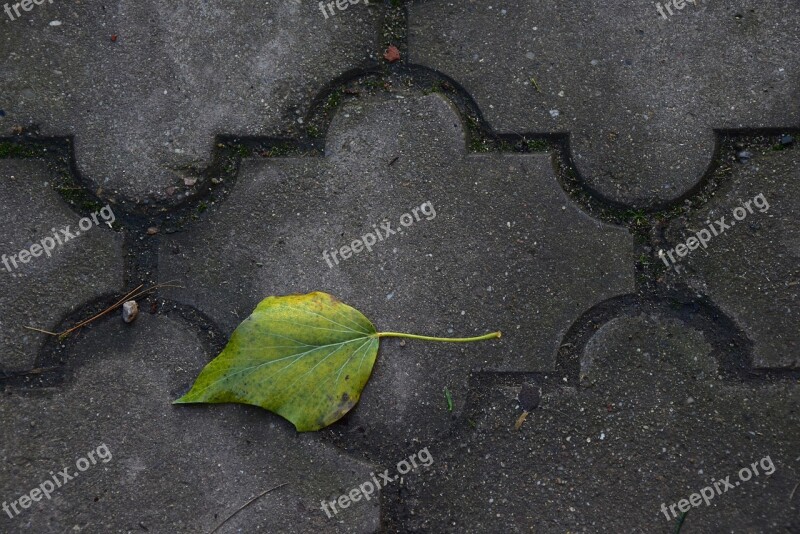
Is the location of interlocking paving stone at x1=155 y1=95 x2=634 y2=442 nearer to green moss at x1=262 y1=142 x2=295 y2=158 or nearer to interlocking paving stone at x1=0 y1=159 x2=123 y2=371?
green moss at x1=262 y1=142 x2=295 y2=158

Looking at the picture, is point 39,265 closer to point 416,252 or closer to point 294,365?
point 294,365

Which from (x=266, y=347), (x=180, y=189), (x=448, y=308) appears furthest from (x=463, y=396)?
(x=180, y=189)

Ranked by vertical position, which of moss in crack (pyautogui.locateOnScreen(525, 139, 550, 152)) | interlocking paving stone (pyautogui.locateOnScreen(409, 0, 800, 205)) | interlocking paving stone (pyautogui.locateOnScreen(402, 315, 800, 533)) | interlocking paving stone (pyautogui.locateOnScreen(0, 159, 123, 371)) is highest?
interlocking paving stone (pyautogui.locateOnScreen(409, 0, 800, 205))

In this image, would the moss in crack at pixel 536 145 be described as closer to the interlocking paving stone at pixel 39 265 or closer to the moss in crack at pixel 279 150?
the moss in crack at pixel 279 150

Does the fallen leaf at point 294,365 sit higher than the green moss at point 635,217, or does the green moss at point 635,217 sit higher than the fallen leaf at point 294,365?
the green moss at point 635,217

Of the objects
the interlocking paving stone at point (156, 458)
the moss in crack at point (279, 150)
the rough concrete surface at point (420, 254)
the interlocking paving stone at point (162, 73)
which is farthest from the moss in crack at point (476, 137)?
the interlocking paving stone at point (156, 458)

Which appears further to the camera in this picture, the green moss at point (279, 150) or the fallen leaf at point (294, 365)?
the green moss at point (279, 150)

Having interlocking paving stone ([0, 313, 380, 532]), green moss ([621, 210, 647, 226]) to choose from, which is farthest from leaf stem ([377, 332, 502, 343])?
green moss ([621, 210, 647, 226])
